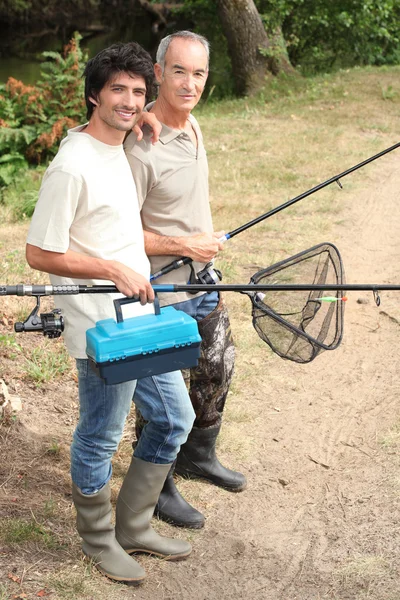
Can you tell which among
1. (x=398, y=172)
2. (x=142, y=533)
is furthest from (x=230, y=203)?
(x=142, y=533)

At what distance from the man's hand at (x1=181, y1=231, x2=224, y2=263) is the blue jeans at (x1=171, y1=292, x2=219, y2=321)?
9.3 inches

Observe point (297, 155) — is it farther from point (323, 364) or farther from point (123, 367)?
point (123, 367)

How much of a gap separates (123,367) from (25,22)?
83.7ft

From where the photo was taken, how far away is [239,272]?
22.0ft

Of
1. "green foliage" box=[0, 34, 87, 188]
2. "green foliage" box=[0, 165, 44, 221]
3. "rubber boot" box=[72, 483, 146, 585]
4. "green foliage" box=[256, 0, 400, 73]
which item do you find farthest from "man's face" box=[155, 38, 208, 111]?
"green foliage" box=[256, 0, 400, 73]

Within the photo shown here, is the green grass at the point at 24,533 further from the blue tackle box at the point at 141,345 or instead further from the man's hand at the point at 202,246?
the man's hand at the point at 202,246

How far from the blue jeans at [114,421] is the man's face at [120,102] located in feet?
2.92

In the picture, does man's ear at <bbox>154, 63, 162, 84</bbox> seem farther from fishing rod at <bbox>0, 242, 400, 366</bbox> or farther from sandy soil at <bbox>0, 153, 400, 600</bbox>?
sandy soil at <bbox>0, 153, 400, 600</bbox>

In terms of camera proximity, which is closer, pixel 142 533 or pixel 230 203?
pixel 142 533

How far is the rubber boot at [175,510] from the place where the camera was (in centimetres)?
385

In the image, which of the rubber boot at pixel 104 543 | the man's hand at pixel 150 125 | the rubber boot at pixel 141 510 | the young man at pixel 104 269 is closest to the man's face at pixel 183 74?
the man's hand at pixel 150 125

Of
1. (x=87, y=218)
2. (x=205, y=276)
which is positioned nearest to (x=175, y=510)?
(x=205, y=276)

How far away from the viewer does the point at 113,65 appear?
3.02 metres

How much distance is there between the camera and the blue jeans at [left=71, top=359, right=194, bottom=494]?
121 inches
